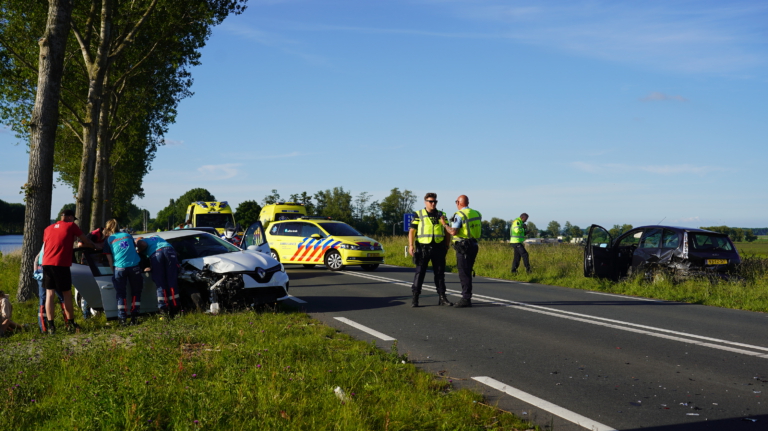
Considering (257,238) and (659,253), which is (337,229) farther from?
(659,253)

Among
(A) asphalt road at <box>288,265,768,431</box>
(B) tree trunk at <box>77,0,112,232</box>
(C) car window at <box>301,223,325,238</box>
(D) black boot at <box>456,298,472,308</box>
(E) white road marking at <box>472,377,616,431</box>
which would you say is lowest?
(E) white road marking at <box>472,377,616,431</box>

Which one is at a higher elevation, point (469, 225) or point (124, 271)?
point (469, 225)

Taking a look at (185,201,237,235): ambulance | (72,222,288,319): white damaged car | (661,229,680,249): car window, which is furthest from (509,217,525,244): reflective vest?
(185,201,237,235): ambulance

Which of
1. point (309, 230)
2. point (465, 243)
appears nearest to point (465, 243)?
point (465, 243)

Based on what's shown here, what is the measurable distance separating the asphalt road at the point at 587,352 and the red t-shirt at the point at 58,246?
3551 millimetres

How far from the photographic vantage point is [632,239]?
14.0m

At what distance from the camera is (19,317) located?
9.81m

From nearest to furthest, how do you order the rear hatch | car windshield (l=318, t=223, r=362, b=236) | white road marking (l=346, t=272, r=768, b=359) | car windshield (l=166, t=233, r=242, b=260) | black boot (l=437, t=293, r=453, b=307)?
white road marking (l=346, t=272, r=768, b=359) < car windshield (l=166, t=233, r=242, b=260) < black boot (l=437, t=293, r=453, b=307) < the rear hatch < car windshield (l=318, t=223, r=362, b=236)

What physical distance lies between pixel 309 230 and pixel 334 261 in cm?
148

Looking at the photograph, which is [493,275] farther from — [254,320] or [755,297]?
[254,320]

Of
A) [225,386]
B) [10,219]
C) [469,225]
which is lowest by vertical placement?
[225,386]

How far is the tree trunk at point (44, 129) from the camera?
11.0m

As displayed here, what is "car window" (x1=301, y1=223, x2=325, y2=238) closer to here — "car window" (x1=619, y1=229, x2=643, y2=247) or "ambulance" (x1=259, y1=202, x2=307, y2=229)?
"ambulance" (x1=259, y1=202, x2=307, y2=229)

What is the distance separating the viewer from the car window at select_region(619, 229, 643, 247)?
13.7 metres
